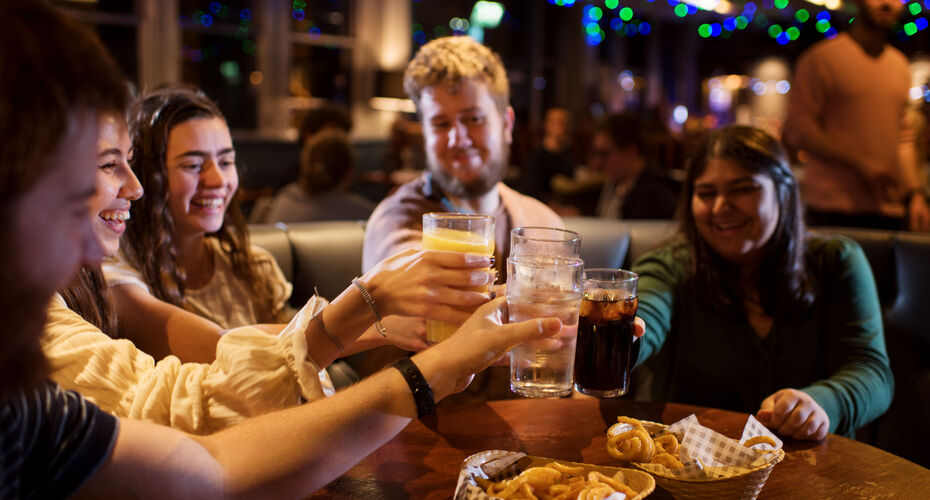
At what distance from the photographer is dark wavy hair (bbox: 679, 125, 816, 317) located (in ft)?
7.09

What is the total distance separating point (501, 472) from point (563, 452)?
0.32m

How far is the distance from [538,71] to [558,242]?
1318 cm

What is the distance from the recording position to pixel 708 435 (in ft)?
4.49

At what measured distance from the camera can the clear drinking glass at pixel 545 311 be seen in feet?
4.25

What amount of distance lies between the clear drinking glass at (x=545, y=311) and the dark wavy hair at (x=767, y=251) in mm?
1033

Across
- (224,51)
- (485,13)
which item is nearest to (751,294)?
(224,51)

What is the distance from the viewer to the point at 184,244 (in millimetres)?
2244

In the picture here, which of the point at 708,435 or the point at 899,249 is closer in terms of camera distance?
the point at 708,435

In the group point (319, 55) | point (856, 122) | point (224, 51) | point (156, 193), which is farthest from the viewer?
point (319, 55)

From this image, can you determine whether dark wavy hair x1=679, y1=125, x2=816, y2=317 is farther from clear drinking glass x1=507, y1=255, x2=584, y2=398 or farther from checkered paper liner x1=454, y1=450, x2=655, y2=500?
checkered paper liner x1=454, y1=450, x2=655, y2=500

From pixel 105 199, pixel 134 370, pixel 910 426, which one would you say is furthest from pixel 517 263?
pixel 910 426

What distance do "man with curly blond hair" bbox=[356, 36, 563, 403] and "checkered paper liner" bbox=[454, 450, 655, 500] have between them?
122cm

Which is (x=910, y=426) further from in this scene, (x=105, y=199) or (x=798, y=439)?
(x=105, y=199)

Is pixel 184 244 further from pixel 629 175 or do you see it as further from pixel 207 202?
pixel 629 175
